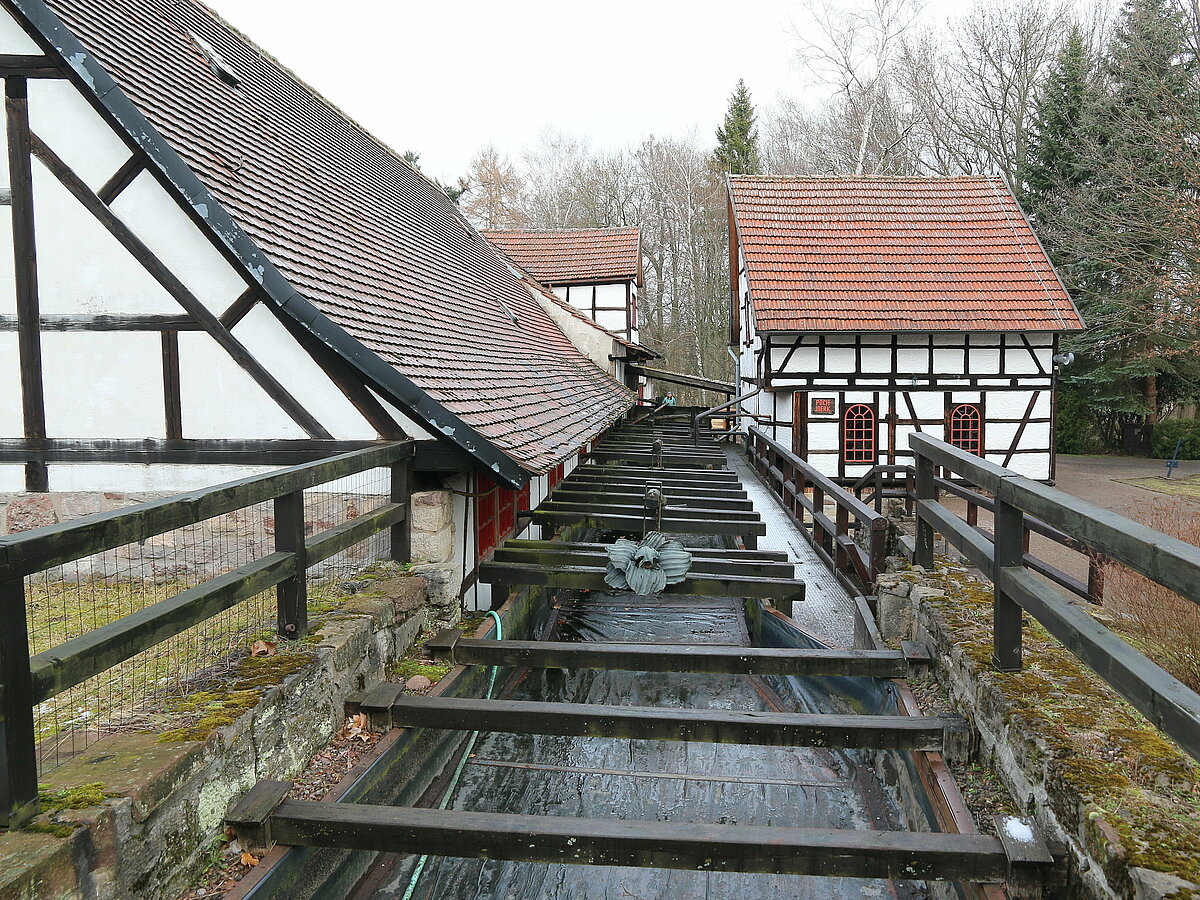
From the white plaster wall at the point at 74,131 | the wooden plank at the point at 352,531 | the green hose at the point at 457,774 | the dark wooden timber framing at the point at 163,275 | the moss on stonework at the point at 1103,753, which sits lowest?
the green hose at the point at 457,774

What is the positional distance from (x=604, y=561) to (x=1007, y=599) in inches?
93.7

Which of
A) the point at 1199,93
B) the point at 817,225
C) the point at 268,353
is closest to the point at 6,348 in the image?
the point at 268,353

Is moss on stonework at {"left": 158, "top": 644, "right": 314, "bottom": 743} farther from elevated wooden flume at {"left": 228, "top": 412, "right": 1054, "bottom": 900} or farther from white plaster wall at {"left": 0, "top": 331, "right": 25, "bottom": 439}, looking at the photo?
white plaster wall at {"left": 0, "top": 331, "right": 25, "bottom": 439}

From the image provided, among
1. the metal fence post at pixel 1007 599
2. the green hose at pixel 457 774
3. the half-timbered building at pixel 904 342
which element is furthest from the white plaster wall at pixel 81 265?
the half-timbered building at pixel 904 342

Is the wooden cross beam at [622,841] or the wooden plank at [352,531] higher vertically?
the wooden plank at [352,531]

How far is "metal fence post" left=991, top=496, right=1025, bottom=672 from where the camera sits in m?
2.92

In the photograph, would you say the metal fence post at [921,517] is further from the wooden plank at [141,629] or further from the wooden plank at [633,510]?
the wooden plank at [141,629]

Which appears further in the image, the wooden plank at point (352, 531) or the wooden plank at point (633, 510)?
the wooden plank at point (633, 510)

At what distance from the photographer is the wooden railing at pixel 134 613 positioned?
73.4 inches

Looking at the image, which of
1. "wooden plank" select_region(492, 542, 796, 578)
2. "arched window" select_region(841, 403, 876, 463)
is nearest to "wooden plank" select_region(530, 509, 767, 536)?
"wooden plank" select_region(492, 542, 796, 578)

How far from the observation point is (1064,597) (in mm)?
2777

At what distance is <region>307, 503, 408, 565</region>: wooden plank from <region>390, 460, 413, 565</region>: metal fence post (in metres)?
0.05

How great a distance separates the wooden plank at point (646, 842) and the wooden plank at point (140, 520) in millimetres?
1035

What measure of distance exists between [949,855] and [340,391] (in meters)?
3.67
